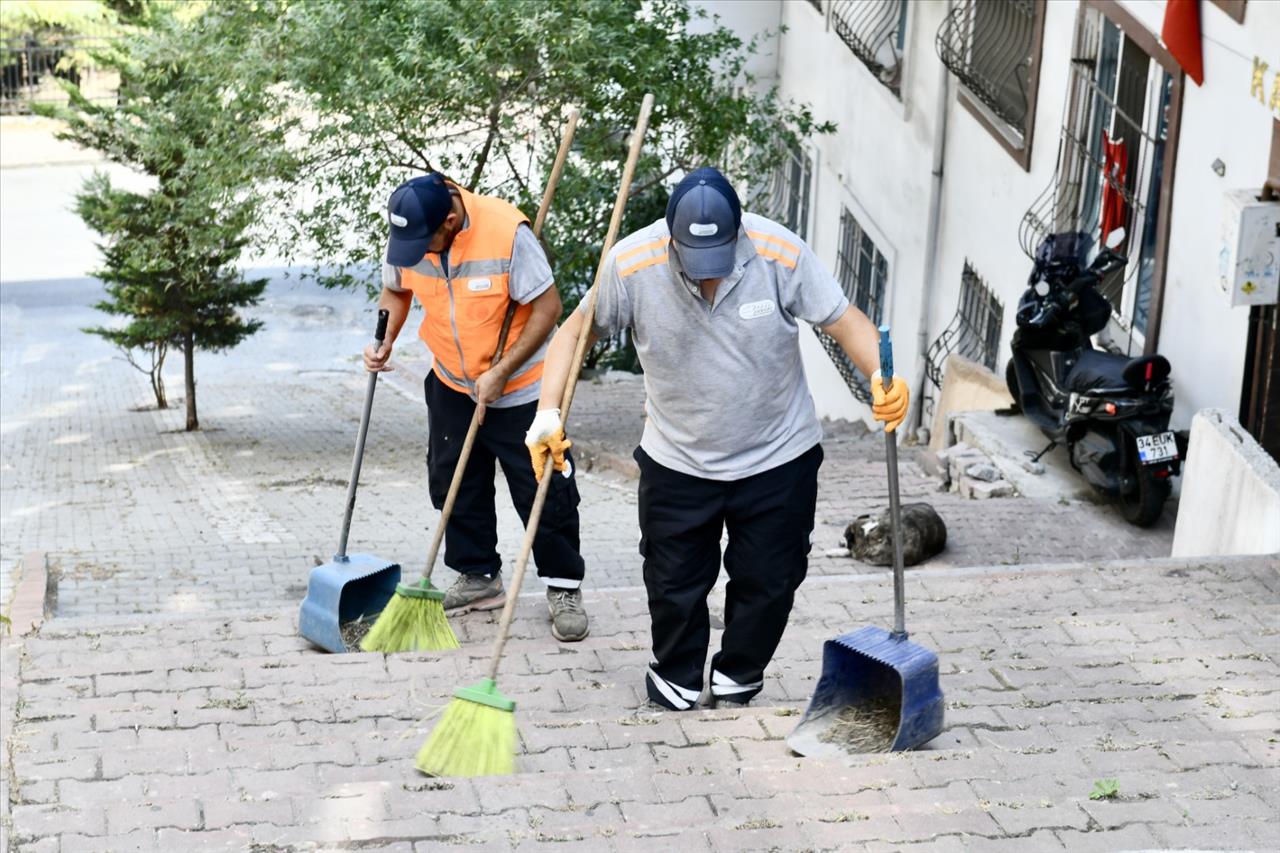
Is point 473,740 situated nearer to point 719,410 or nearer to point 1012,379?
point 719,410

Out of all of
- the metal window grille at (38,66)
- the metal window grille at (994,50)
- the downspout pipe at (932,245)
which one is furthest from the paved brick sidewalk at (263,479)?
the metal window grille at (38,66)

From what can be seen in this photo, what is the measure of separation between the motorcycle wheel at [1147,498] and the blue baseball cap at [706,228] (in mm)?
4937

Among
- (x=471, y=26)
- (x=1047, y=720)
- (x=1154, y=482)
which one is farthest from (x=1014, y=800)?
(x=471, y=26)

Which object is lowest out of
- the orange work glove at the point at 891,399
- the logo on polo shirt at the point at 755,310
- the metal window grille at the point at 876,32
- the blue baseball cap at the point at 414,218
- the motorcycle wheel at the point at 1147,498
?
the motorcycle wheel at the point at 1147,498

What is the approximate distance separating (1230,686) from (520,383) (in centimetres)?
249

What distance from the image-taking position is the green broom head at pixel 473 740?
439 cm

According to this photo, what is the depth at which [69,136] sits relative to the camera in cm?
1584

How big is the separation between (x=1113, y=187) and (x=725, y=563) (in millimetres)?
6161

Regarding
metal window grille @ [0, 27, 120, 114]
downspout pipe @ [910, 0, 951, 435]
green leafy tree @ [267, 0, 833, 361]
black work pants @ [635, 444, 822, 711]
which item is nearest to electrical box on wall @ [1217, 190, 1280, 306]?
black work pants @ [635, 444, 822, 711]

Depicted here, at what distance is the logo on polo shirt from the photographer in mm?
4504

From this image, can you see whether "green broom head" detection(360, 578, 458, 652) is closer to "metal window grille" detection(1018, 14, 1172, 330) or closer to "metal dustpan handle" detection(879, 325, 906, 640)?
"metal dustpan handle" detection(879, 325, 906, 640)

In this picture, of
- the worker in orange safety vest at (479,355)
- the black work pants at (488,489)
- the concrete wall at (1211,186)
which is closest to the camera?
the worker in orange safety vest at (479,355)

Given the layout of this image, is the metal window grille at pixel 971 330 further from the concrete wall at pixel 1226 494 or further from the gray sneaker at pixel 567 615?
the gray sneaker at pixel 567 615

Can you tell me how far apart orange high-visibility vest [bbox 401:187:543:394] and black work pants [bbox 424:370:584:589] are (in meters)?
0.15
